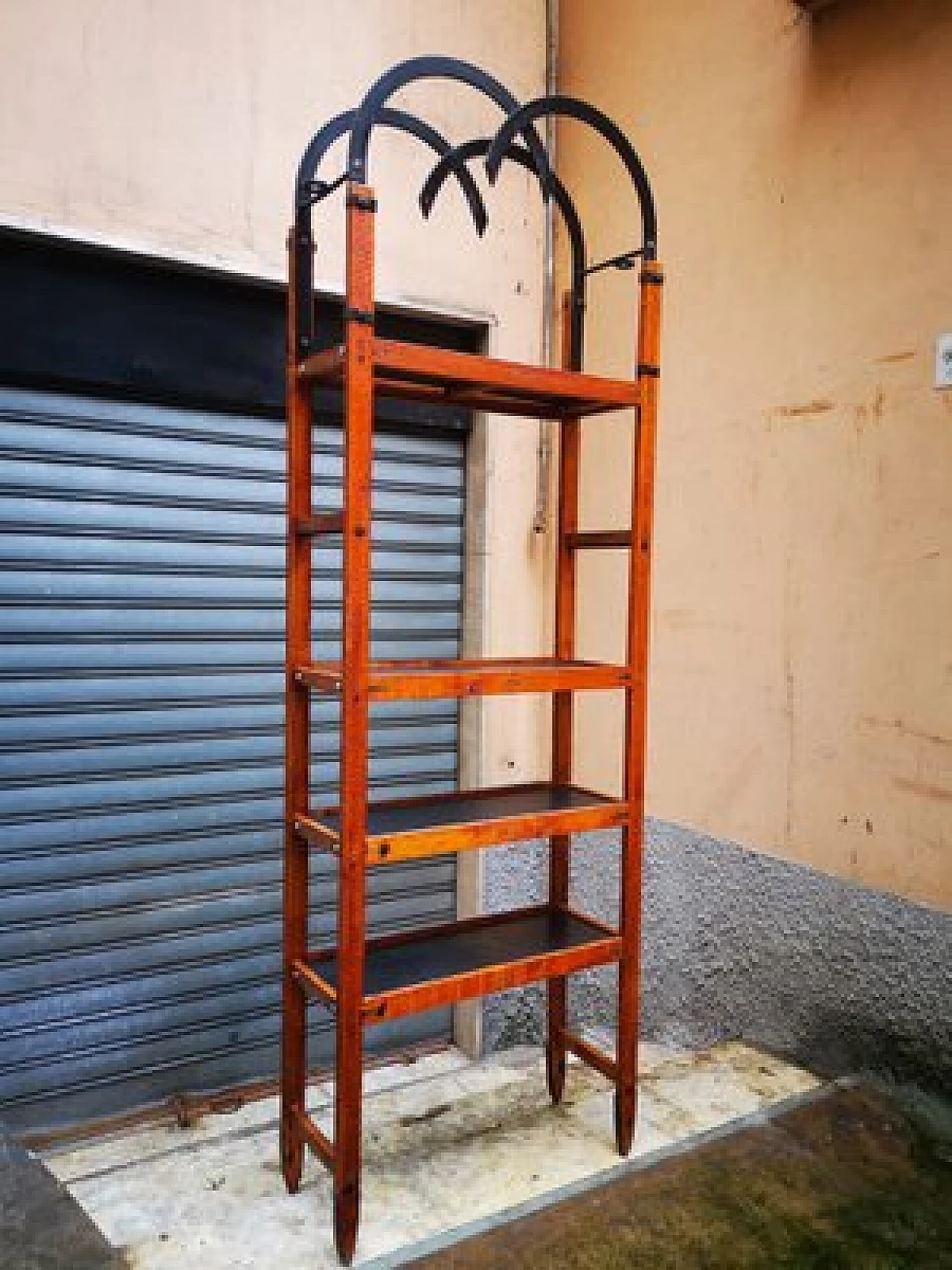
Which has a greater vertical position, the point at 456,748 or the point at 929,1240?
the point at 456,748

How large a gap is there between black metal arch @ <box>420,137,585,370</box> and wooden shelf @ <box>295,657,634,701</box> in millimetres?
988

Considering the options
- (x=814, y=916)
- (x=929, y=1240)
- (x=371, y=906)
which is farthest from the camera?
(x=371, y=906)

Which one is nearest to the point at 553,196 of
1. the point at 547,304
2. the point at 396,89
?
the point at 396,89

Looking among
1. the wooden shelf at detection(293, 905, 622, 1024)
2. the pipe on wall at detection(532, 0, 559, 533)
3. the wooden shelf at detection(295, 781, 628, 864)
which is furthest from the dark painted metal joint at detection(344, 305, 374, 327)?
the pipe on wall at detection(532, 0, 559, 533)

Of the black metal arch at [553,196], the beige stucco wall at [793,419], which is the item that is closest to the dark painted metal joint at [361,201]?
the black metal arch at [553,196]

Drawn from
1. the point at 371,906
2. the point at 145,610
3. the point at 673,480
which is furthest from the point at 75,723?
the point at 673,480

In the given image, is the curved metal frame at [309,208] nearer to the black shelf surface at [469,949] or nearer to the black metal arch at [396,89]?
the black metal arch at [396,89]

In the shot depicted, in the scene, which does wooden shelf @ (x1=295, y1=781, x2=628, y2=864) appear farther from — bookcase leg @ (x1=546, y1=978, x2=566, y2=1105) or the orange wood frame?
bookcase leg @ (x1=546, y1=978, x2=566, y2=1105)

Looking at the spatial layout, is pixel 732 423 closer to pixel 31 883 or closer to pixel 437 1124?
pixel 437 1124

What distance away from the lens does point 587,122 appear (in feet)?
9.06

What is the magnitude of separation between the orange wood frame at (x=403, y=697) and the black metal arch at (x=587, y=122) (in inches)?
5.1

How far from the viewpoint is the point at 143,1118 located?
3.55 meters

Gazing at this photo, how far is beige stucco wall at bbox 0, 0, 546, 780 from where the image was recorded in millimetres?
3082

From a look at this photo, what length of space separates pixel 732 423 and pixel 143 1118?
126 inches
